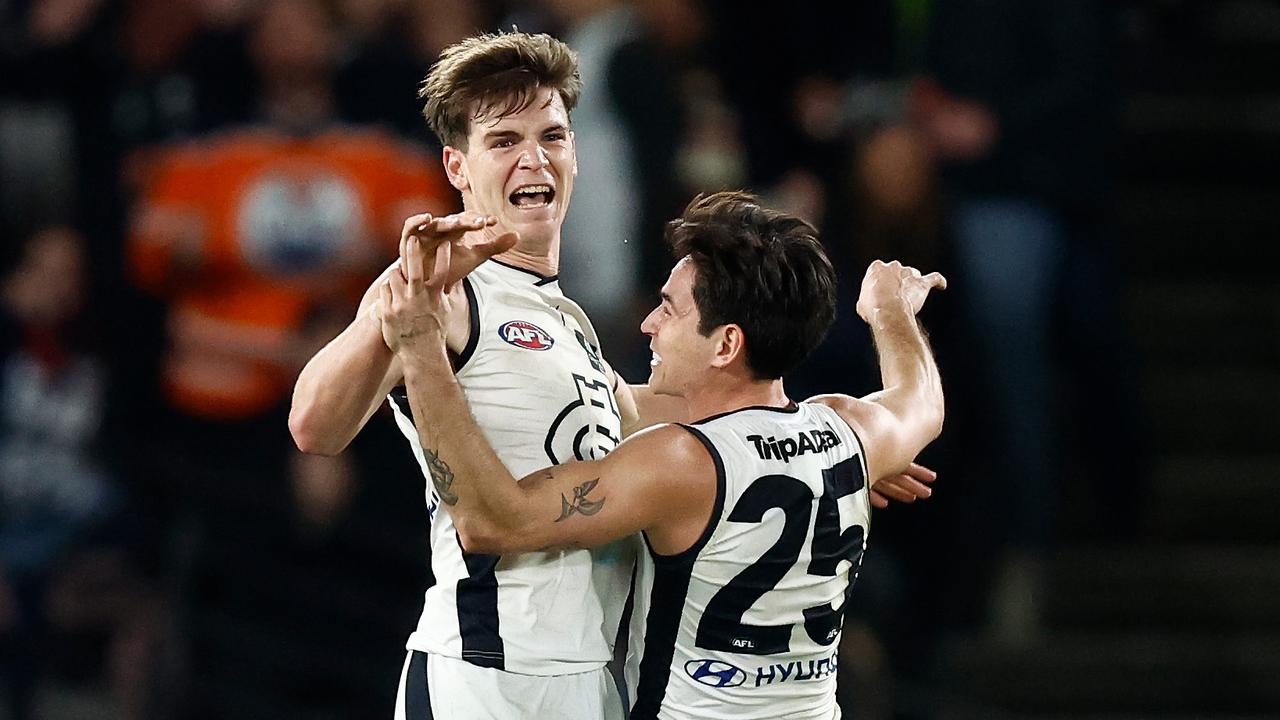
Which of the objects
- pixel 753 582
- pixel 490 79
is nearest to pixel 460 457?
pixel 753 582

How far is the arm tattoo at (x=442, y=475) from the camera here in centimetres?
341

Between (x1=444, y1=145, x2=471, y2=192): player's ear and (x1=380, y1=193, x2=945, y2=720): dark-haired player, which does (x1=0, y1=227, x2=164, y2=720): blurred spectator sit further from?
(x1=380, y1=193, x2=945, y2=720): dark-haired player

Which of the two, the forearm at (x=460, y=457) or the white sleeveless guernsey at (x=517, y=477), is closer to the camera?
the forearm at (x=460, y=457)

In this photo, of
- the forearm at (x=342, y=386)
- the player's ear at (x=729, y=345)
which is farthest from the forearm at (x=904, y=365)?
the forearm at (x=342, y=386)


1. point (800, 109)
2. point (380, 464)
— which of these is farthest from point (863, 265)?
point (380, 464)

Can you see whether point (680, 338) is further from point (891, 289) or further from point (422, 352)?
point (891, 289)

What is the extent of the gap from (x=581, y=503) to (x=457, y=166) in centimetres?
81

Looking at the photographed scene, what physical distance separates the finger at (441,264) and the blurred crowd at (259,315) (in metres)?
3.64

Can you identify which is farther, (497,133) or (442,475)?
(497,133)

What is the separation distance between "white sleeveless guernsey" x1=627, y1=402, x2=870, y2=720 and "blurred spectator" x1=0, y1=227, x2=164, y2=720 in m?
3.75

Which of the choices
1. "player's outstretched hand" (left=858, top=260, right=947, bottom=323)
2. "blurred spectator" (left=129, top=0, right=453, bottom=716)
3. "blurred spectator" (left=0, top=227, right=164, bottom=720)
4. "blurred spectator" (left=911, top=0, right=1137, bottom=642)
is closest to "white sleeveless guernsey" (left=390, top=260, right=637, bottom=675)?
"player's outstretched hand" (left=858, top=260, right=947, bottom=323)

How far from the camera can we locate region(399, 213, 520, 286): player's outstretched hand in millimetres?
3148

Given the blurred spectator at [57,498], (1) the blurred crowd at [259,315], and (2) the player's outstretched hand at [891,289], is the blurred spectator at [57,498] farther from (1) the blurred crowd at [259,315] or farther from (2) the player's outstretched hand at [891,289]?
(2) the player's outstretched hand at [891,289]

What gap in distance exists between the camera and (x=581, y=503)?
11.4 ft
